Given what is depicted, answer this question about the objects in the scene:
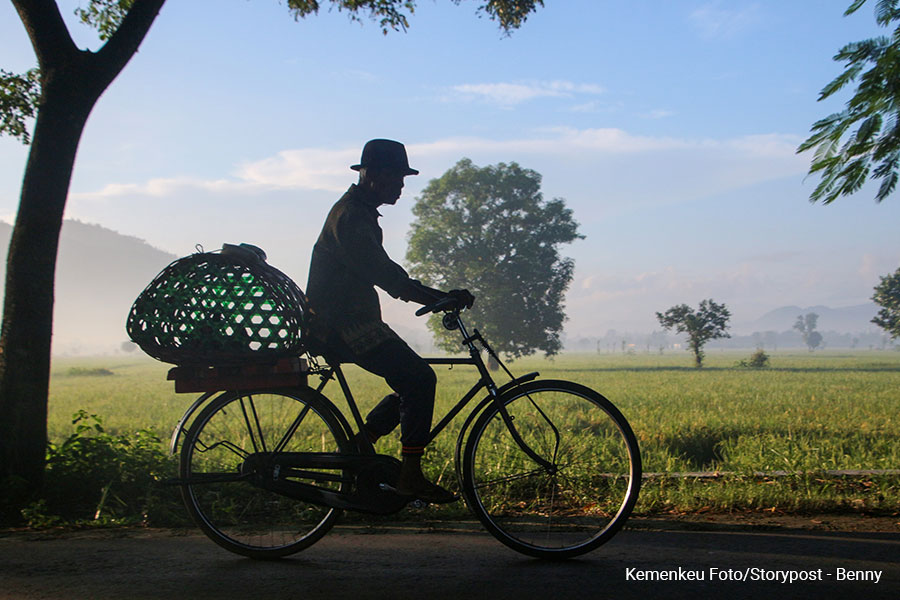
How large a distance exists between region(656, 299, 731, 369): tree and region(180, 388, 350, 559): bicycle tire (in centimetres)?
5271

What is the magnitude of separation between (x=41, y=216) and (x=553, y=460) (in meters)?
4.63

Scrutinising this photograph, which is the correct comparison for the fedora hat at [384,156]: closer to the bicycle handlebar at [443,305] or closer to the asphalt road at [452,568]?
the bicycle handlebar at [443,305]

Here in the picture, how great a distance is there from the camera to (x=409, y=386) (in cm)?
375

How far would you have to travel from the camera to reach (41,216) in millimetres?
5352

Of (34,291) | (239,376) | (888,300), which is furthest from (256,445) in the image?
(888,300)

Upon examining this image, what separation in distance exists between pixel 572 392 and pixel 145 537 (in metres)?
3.06

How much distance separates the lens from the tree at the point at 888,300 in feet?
204

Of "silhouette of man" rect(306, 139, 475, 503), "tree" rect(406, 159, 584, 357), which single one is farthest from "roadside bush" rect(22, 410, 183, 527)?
"tree" rect(406, 159, 584, 357)

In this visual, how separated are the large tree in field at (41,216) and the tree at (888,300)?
70497mm

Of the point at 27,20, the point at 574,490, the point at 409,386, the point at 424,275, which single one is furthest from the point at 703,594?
the point at 424,275

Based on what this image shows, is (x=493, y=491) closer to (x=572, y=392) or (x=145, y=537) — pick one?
(x=572, y=392)

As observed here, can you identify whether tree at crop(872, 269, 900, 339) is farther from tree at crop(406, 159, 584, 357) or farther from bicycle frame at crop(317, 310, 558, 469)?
bicycle frame at crop(317, 310, 558, 469)

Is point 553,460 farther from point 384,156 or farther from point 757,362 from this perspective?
point 757,362

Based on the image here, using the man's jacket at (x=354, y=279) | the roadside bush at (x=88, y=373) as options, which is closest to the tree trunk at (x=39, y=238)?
the man's jacket at (x=354, y=279)
